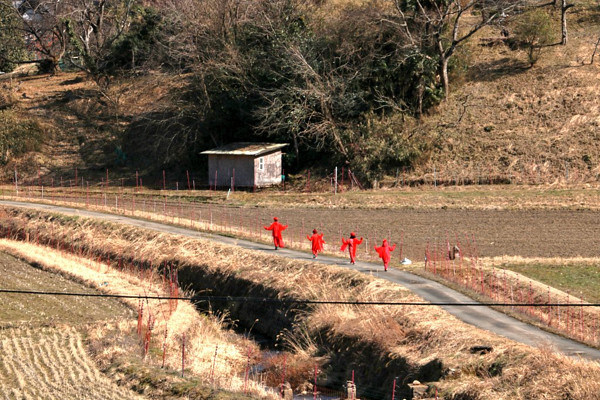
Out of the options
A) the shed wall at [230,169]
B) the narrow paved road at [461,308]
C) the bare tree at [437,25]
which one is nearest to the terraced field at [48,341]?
the narrow paved road at [461,308]

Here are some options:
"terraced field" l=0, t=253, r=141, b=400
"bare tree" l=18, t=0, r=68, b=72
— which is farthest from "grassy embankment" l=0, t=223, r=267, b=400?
"bare tree" l=18, t=0, r=68, b=72

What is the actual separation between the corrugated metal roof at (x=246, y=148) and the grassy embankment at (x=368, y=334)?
17.6m

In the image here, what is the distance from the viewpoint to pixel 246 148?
197 feet

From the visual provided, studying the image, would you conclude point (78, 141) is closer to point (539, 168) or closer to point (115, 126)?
point (115, 126)

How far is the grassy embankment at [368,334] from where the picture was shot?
65.3ft

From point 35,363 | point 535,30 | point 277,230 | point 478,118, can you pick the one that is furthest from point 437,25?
point 35,363

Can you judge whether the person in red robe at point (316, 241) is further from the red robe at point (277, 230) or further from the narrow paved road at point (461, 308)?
the red robe at point (277, 230)

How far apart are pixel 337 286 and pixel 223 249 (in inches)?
342

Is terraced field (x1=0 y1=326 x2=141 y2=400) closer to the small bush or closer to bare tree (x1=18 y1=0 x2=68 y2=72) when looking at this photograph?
the small bush

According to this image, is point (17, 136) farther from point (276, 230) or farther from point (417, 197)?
point (276, 230)

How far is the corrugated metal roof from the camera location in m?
58.5

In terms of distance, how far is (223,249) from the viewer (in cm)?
3803

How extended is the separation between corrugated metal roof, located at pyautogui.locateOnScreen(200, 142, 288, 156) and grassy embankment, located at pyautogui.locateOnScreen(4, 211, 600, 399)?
17599 mm

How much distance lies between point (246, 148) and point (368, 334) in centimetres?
3583
